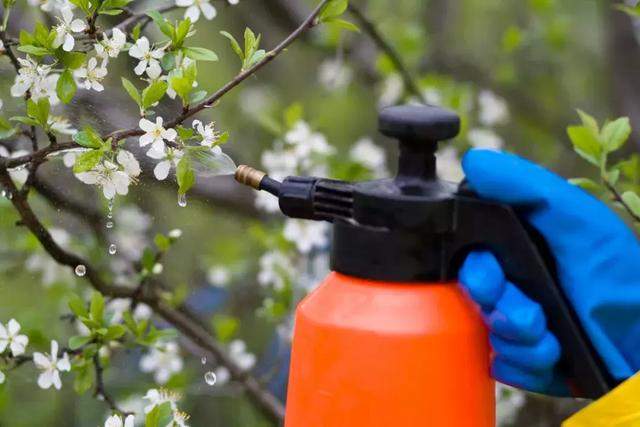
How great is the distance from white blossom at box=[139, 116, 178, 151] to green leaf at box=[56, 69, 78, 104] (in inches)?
2.5

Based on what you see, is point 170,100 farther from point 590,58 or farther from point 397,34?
point 590,58

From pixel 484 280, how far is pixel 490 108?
4.02ft

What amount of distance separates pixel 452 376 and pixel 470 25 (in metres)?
1.90

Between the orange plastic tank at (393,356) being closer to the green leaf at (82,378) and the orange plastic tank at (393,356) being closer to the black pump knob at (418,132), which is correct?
the black pump knob at (418,132)

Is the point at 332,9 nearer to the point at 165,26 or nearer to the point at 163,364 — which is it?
the point at 165,26

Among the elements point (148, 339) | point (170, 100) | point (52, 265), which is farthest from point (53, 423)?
point (170, 100)

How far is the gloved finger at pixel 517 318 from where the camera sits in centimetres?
64

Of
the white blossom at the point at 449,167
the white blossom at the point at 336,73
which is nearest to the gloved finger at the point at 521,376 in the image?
the white blossom at the point at 449,167

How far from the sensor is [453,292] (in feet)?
2.27

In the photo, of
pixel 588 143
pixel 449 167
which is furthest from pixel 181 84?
pixel 449 167

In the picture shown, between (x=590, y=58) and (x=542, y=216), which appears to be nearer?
(x=542, y=216)

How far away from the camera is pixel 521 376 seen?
2.24ft

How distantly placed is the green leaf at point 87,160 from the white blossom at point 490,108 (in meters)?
1.20

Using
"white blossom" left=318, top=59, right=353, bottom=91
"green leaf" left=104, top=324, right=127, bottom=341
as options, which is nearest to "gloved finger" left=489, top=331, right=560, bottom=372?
"green leaf" left=104, top=324, right=127, bottom=341
